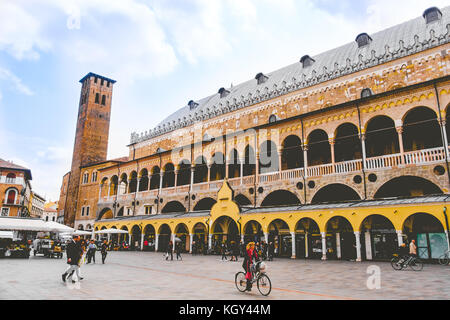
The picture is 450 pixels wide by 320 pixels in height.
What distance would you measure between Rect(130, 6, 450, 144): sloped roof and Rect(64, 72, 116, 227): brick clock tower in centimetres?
1984

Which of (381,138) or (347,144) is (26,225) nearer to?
(347,144)

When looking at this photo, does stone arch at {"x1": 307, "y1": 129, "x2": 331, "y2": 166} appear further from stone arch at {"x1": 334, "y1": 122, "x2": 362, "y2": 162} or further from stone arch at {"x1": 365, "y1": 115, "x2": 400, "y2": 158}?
stone arch at {"x1": 365, "y1": 115, "x2": 400, "y2": 158}

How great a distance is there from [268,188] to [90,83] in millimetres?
48434

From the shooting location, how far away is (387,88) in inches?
1119

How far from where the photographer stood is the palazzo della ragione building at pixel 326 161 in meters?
21.2

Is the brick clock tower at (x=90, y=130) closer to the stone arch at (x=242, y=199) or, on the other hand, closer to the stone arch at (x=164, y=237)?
the stone arch at (x=164, y=237)

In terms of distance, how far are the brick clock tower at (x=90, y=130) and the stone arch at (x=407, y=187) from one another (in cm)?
4967

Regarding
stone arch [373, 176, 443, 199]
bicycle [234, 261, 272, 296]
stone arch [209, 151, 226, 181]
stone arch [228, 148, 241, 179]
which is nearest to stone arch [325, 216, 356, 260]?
stone arch [373, 176, 443, 199]

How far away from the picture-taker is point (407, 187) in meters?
23.7

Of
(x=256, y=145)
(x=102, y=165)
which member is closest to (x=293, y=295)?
(x=256, y=145)

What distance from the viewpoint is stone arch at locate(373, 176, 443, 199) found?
2281cm

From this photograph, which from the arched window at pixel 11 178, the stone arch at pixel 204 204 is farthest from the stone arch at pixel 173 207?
the arched window at pixel 11 178
